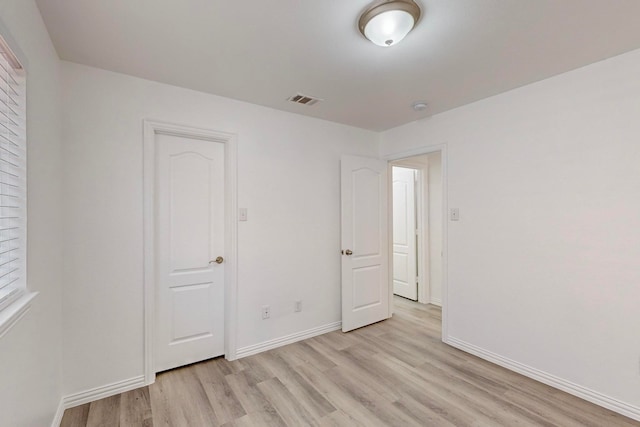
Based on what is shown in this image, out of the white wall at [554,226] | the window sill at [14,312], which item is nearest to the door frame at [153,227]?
the window sill at [14,312]

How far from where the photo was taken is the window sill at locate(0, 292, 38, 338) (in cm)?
112

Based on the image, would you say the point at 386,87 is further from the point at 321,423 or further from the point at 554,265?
the point at 321,423

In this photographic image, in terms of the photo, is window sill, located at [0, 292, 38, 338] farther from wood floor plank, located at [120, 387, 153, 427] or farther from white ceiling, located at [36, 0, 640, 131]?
white ceiling, located at [36, 0, 640, 131]

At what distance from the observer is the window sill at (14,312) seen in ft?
3.67

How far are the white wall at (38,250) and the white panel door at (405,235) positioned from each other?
411 centimetres

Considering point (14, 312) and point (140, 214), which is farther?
point (140, 214)

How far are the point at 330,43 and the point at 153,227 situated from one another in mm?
1916

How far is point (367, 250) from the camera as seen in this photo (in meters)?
3.60

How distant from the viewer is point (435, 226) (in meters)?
4.49

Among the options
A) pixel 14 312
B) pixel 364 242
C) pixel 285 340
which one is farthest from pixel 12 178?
pixel 364 242

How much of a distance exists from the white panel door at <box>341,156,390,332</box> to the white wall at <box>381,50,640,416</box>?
0.89 m

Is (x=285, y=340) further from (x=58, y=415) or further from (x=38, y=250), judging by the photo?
(x=38, y=250)

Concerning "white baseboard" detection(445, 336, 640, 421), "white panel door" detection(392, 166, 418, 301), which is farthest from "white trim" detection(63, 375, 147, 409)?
"white panel door" detection(392, 166, 418, 301)

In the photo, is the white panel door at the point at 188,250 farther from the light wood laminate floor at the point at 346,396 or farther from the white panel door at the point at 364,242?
the white panel door at the point at 364,242
